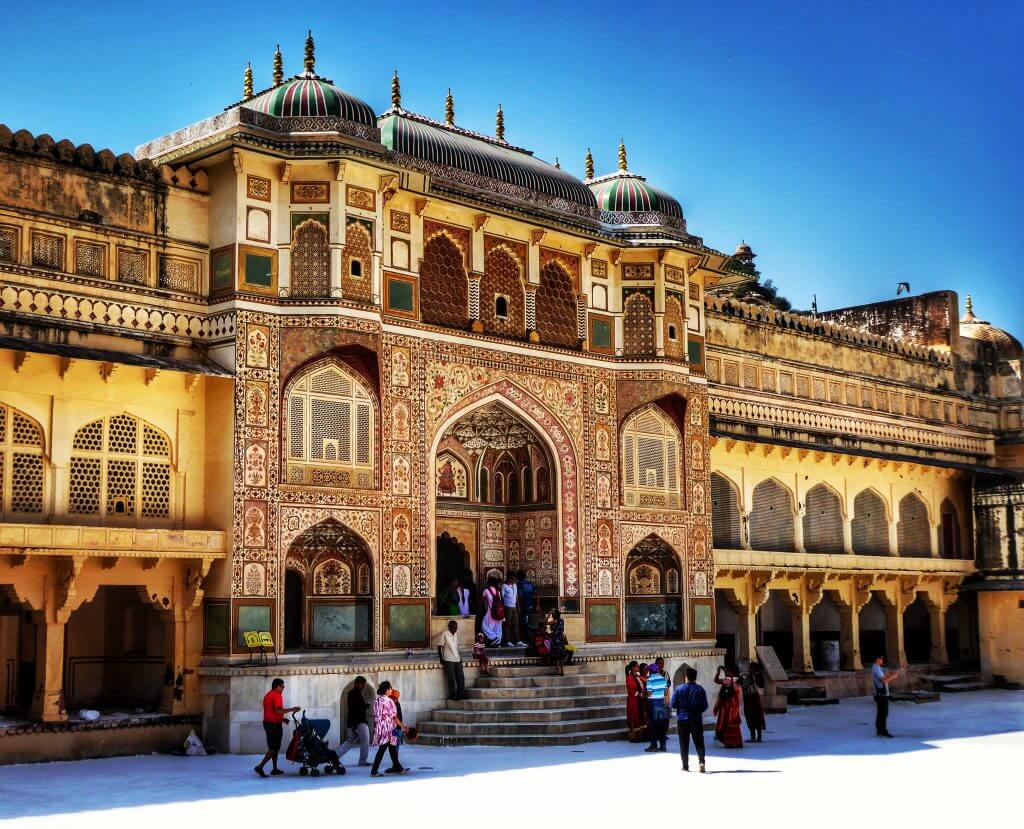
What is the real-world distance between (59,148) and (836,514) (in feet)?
54.3

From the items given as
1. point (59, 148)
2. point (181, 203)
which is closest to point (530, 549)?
point (181, 203)

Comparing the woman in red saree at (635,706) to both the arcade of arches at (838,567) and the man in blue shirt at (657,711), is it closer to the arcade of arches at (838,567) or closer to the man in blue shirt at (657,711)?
the man in blue shirt at (657,711)

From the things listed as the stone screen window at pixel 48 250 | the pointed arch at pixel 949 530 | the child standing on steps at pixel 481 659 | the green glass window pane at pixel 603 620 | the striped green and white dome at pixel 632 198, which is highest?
the striped green and white dome at pixel 632 198

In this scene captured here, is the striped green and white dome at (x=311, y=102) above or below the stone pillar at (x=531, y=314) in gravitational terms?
above

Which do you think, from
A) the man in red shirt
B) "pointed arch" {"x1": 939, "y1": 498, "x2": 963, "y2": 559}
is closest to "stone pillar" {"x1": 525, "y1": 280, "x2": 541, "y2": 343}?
the man in red shirt

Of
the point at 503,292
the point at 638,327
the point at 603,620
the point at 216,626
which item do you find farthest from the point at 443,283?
the point at 216,626

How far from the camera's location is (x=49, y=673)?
49.5 ft

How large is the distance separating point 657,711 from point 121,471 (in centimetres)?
700

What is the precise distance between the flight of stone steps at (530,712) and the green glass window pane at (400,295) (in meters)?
5.04

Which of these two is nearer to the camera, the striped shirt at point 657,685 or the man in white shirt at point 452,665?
the striped shirt at point 657,685

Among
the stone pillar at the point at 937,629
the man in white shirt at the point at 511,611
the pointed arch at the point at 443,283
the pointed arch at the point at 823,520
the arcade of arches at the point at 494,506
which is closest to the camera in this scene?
the pointed arch at the point at 443,283

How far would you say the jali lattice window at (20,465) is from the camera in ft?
50.0

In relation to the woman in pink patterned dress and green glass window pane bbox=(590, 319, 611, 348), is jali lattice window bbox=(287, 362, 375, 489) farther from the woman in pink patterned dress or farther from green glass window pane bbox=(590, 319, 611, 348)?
green glass window pane bbox=(590, 319, 611, 348)

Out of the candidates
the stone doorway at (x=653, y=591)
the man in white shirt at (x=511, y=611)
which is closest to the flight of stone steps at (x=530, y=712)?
the man in white shirt at (x=511, y=611)
